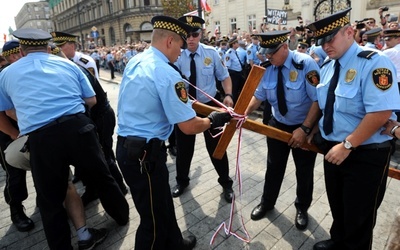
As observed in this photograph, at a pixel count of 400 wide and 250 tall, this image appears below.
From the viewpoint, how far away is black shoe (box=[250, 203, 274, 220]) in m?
3.08

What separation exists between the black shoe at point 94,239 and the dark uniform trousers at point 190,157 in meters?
1.18

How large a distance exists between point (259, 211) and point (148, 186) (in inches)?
59.5

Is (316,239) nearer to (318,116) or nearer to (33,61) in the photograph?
(318,116)

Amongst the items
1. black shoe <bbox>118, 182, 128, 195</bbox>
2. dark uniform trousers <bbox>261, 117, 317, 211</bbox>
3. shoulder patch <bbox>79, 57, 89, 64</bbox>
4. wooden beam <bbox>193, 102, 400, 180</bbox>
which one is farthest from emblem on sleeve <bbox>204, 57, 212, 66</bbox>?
shoulder patch <bbox>79, 57, 89, 64</bbox>

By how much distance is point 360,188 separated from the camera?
209 cm

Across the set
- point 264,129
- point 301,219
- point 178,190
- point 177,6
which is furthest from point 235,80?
point 177,6

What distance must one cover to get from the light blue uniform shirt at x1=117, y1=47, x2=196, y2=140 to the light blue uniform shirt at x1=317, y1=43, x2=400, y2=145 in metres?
1.10

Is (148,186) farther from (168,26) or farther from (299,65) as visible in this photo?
(299,65)

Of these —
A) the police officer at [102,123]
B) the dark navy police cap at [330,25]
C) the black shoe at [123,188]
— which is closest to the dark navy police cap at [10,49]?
the police officer at [102,123]

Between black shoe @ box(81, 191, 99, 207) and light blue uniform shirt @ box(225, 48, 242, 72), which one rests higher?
light blue uniform shirt @ box(225, 48, 242, 72)

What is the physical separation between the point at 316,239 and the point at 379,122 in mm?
1462

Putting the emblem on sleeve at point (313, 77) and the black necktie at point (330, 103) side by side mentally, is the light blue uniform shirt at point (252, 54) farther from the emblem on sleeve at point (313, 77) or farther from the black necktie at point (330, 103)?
the black necktie at point (330, 103)

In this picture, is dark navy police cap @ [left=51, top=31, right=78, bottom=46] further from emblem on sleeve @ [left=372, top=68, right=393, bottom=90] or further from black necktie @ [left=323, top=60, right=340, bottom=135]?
Answer: emblem on sleeve @ [left=372, top=68, right=393, bottom=90]

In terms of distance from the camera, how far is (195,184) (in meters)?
3.91
